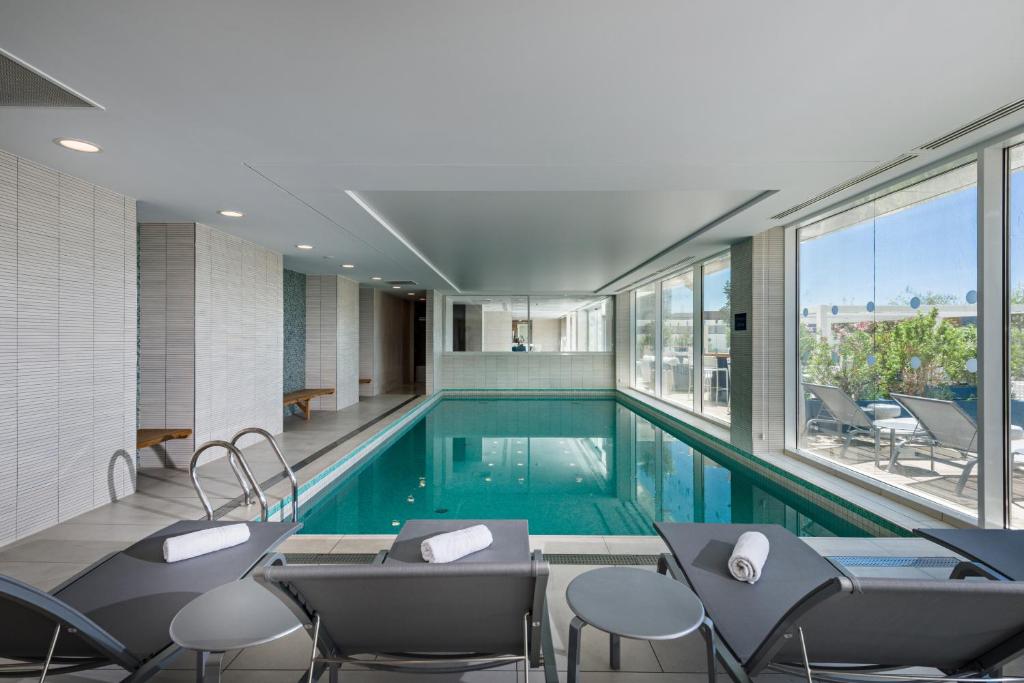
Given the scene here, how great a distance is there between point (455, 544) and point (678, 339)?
27.2 feet

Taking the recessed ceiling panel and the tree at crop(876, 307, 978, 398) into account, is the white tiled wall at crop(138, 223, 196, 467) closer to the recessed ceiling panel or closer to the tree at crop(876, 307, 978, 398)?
the recessed ceiling panel

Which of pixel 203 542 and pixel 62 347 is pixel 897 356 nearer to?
pixel 203 542

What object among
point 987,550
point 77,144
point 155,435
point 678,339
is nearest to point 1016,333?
point 987,550

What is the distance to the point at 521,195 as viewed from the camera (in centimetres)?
435

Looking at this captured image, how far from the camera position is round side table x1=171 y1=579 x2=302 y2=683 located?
1.33m

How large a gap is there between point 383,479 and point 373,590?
175 inches

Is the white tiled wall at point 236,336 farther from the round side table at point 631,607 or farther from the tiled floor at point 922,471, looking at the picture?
the tiled floor at point 922,471

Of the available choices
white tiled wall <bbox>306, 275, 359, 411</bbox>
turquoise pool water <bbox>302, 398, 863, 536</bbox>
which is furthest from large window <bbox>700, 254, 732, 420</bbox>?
white tiled wall <bbox>306, 275, 359, 411</bbox>

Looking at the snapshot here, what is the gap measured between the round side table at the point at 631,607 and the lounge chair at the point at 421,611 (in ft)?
0.51

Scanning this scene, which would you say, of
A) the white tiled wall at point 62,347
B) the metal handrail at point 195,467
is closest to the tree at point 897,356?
the metal handrail at point 195,467

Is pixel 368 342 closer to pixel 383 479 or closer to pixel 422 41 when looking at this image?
pixel 383 479

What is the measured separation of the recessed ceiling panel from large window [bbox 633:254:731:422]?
1216 mm

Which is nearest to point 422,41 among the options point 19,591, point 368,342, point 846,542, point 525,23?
point 525,23

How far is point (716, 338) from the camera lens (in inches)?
308
